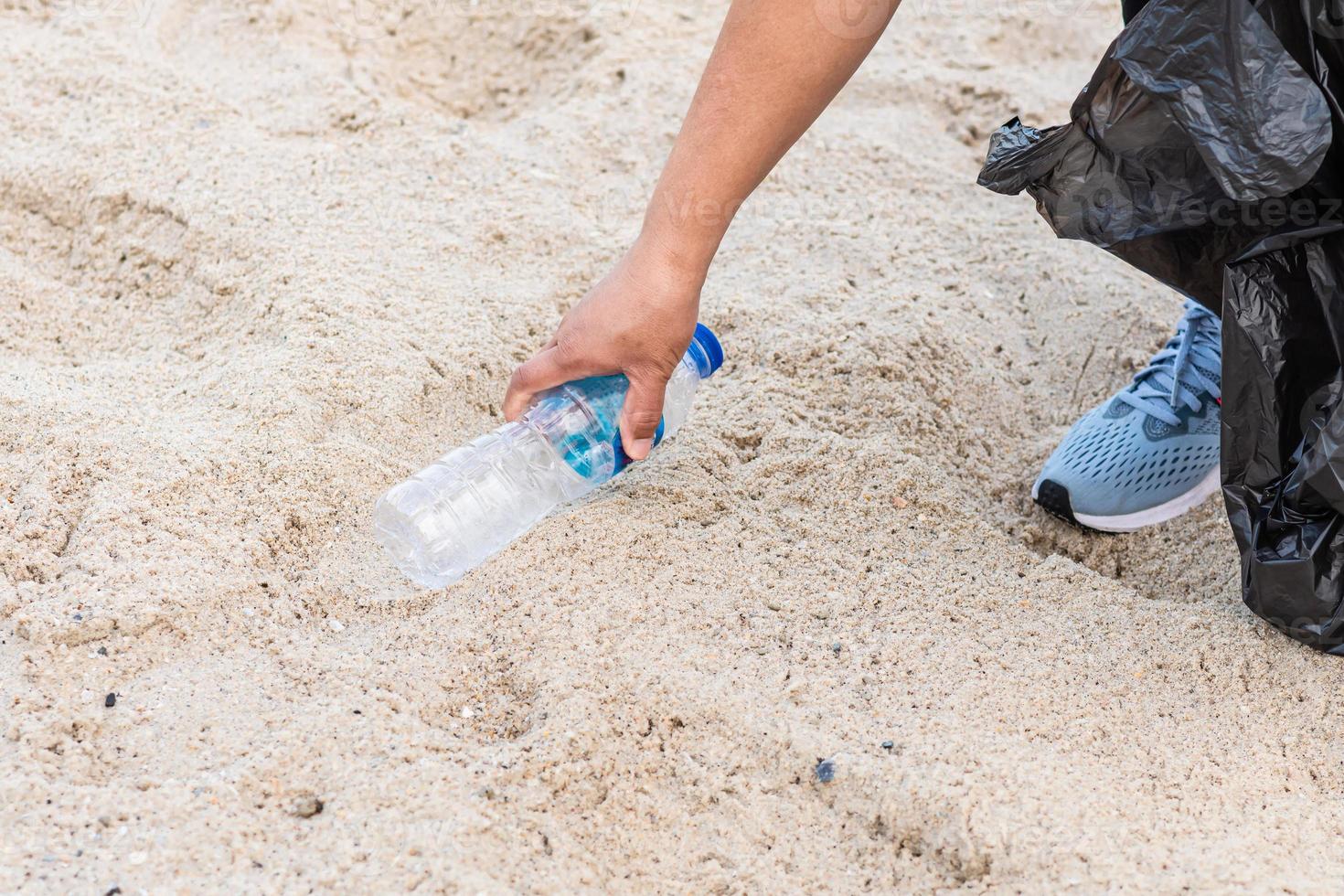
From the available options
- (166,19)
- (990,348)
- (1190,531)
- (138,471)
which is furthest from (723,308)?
(166,19)

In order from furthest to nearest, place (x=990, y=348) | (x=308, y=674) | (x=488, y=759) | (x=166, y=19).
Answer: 1. (x=166, y=19)
2. (x=990, y=348)
3. (x=308, y=674)
4. (x=488, y=759)

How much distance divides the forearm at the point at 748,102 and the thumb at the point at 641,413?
0.15 metres

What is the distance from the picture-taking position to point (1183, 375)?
5.88 ft

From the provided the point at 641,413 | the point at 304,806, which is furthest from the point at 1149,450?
the point at 304,806

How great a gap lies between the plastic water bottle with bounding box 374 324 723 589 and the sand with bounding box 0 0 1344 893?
55mm

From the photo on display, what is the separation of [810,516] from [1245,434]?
22.3 inches

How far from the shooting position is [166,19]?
8.34ft

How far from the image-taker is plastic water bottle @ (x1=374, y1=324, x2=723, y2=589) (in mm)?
1527

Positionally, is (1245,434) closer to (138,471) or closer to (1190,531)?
(1190,531)

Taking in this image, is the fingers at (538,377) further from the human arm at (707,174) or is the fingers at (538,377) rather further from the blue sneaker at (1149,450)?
the blue sneaker at (1149,450)

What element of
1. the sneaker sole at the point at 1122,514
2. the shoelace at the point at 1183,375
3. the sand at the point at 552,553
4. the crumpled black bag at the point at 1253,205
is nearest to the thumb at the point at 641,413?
the sand at the point at 552,553

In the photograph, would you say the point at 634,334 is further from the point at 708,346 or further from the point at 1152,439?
the point at 1152,439

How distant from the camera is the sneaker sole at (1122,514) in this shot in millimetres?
1691

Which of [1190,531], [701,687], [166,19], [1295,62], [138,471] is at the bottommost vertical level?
[1190,531]
